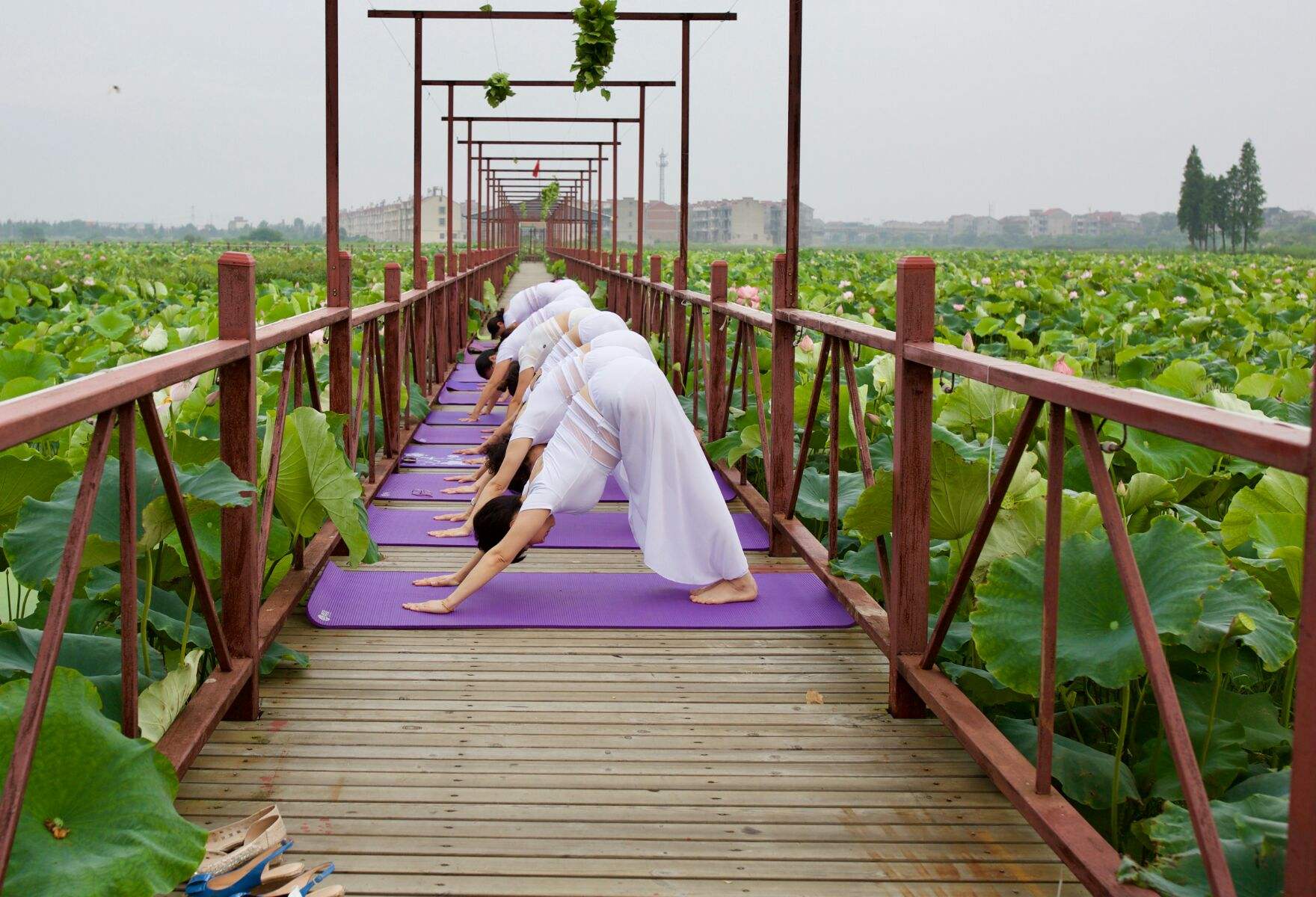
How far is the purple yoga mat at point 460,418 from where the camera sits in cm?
902

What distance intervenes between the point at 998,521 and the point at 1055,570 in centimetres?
67

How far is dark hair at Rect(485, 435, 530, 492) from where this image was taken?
560 cm

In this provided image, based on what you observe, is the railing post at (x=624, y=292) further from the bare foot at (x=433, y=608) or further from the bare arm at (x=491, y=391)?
the bare foot at (x=433, y=608)

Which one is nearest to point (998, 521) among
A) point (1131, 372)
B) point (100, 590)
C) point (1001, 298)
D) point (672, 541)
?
point (672, 541)

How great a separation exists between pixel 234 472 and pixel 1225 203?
41.4 metres

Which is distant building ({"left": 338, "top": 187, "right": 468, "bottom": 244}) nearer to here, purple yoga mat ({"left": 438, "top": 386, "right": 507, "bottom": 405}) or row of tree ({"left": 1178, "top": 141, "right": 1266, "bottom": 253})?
row of tree ({"left": 1178, "top": 141, "right": 1266, "bottom": 253})

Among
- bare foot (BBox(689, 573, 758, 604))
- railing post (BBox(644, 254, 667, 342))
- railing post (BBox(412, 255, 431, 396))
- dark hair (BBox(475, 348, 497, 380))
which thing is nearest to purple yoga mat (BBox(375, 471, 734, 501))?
bare foot (BBox(689, 573, 758, 604))

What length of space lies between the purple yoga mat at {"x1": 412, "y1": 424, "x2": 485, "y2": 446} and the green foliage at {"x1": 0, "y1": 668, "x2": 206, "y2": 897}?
6109 millimetres

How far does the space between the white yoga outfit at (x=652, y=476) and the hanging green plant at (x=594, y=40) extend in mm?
3462

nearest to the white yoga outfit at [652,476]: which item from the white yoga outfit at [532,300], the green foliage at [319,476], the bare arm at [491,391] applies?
the green foliage at [319,476]

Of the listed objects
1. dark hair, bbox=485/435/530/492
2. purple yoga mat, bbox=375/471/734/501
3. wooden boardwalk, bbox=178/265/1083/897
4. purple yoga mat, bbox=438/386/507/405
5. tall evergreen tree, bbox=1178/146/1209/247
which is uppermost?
tall evergreen tree, bbox=1178/146/1209/247

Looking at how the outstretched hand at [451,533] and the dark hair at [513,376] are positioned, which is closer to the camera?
the outstretched hand at [451,533]

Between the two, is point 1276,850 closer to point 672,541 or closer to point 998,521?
point 998,521

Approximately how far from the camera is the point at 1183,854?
73.5 inches
